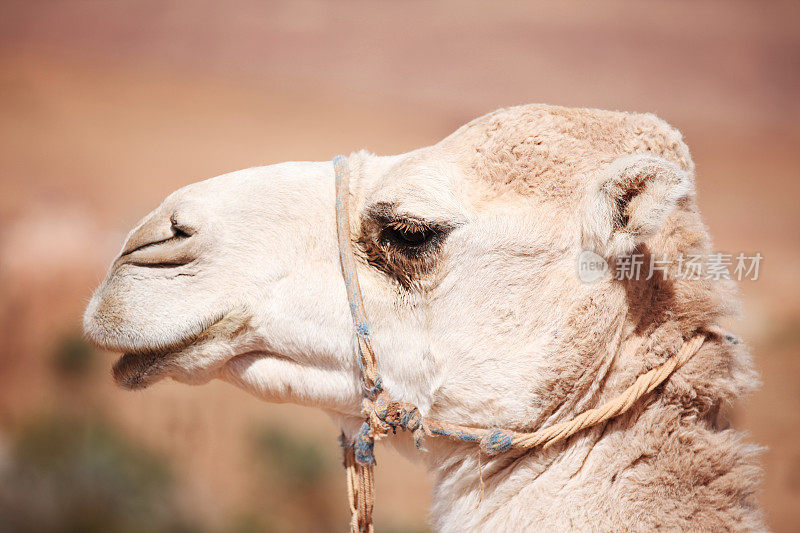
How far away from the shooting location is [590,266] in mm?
1583

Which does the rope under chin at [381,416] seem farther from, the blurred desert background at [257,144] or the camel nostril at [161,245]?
the blurred desert background at [257,144]

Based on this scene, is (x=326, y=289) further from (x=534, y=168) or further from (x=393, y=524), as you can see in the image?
(x=393, y=524)

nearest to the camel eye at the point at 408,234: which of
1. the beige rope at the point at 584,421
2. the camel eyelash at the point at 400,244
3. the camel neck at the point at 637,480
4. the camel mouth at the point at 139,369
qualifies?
the camel eyelash at the point at 400,244

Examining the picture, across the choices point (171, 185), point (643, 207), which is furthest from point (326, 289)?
point (171, 185)

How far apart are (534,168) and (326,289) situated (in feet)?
2.25

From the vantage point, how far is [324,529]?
6.12 metres

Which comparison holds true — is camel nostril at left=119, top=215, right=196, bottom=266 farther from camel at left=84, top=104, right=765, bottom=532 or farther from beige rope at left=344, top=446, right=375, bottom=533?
beige rope at left=344, top=446, right=375, bottom=533

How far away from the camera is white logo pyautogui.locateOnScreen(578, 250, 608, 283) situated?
157 cm

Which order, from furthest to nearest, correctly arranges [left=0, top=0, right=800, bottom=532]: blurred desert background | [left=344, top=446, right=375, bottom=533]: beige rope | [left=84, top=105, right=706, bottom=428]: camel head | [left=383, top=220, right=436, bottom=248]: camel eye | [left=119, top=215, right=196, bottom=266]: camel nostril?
[left=0, top=0, right=800, bottom=532]: blurred desert background → [left=344, top=446, right=375, bottom=533]: beige rope → [left=119, top=215, right=196, bottom=266]: camel nostril → [left=383, top=220, right=436, bottom=248]: camel eye → [left=84, top=105, right=706, bottom=428]: camel head

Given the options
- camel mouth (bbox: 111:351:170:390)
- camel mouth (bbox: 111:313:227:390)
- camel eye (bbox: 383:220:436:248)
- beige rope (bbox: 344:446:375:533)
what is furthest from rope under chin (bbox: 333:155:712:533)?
camel mouth (bbox: 111:351:170:390)

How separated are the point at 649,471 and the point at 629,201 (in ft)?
2.18

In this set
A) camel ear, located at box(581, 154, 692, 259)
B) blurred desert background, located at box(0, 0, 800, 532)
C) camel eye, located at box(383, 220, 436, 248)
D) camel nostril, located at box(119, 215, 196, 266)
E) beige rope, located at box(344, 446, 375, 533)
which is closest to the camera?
camel ear, located at box(581, 154, 692, 259)

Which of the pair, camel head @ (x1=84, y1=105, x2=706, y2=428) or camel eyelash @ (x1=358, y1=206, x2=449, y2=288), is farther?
camel eyelash @ (x1=358, y1=206, x2=449, y2=288)

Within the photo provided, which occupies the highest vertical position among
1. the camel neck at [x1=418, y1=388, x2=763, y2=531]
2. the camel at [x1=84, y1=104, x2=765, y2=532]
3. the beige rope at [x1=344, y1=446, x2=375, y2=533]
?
the camel at [x1=84, y1=104, x2=765, y2=532]
